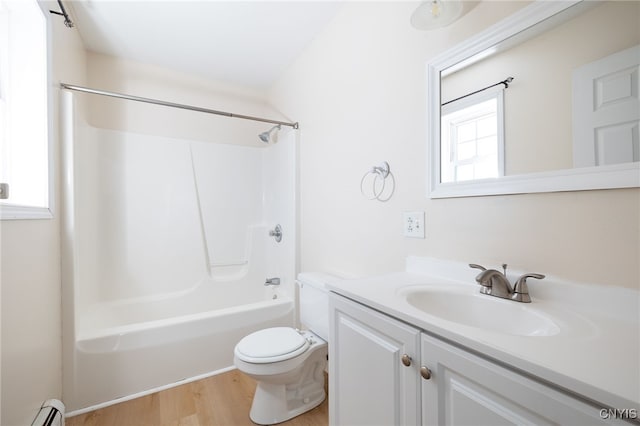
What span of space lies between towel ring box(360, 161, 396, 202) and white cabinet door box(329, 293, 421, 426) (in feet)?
2.01

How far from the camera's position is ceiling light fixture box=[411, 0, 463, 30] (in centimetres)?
101

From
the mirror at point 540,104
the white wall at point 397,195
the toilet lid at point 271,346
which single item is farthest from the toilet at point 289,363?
the mirror at point 540,104

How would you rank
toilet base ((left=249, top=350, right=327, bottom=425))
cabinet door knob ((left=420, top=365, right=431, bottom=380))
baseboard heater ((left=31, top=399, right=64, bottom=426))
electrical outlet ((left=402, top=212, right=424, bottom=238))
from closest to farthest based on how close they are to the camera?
cabinet door knob ((left=420, top=365, right=431, bottom=380))
baseboard heater ((left=31, top=399, right=64, bottom=426))
electrical outlet ((left=402, top=212, right=424, bottom=238))
toilet base ((left=249, top=350, right=327, bottom=425))

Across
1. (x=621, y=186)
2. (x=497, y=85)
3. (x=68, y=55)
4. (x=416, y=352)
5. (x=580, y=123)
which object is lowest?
(x=416, y=352)

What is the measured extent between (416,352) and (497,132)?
2.72 feet

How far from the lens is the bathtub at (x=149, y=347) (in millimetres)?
1536

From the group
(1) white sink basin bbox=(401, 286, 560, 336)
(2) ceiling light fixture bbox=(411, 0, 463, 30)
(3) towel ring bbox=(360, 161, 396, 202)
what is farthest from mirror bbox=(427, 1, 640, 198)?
(1) white sink basin bbox=(401, 286, 560, 336)

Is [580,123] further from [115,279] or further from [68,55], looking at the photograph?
[115,279]

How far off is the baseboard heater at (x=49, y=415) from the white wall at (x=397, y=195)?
1468 mm

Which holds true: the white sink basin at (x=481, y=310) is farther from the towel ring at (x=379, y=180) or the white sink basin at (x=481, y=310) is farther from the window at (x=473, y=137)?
the towel ring at (x=379, y=180)

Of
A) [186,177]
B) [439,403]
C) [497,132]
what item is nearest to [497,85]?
[497,132]

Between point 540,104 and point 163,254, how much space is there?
2642mm

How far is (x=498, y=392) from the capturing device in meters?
0.54

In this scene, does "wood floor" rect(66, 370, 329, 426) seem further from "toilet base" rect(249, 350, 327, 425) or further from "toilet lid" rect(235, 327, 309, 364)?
"toilet lid" rect(235, 327, 309, 364)
